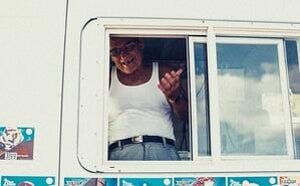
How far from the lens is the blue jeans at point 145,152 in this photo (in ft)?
7.32

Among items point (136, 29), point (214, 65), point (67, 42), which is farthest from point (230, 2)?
point (67, 42)

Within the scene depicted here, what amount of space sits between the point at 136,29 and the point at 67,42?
1.19ft

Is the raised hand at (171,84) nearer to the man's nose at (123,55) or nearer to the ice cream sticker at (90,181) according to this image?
the man's nose at (123,55)

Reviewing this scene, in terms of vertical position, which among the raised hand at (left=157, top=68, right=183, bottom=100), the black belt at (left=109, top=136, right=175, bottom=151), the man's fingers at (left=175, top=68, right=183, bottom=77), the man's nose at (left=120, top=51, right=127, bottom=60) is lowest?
the black belt at (left=109, top=136, right=175, bottom=151)

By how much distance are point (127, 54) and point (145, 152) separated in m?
0.53

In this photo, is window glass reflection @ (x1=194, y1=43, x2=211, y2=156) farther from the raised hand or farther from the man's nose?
the man's nose

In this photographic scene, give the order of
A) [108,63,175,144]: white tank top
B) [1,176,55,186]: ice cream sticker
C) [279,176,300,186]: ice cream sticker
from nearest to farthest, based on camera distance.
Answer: [1,176,55,186]: ice cream sticker, [279,176,300,186]: ice cream sticker, [108,63,175,144]: white tank top

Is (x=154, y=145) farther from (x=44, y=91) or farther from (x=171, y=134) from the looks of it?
(x=44, y=91)

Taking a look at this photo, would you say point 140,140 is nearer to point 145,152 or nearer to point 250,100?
point 145,152

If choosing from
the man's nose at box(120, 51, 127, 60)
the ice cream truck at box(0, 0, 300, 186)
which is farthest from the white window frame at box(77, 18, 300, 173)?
the man's nose at box(120, 51, 127, 60)

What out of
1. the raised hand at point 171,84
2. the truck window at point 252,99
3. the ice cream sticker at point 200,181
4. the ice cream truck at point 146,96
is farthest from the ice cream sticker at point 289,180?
the raised hand at point 171,84

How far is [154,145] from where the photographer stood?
2287mm

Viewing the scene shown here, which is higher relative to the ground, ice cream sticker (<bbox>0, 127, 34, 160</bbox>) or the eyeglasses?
the eyeglasses

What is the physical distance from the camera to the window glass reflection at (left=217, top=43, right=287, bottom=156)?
7.65 ft
